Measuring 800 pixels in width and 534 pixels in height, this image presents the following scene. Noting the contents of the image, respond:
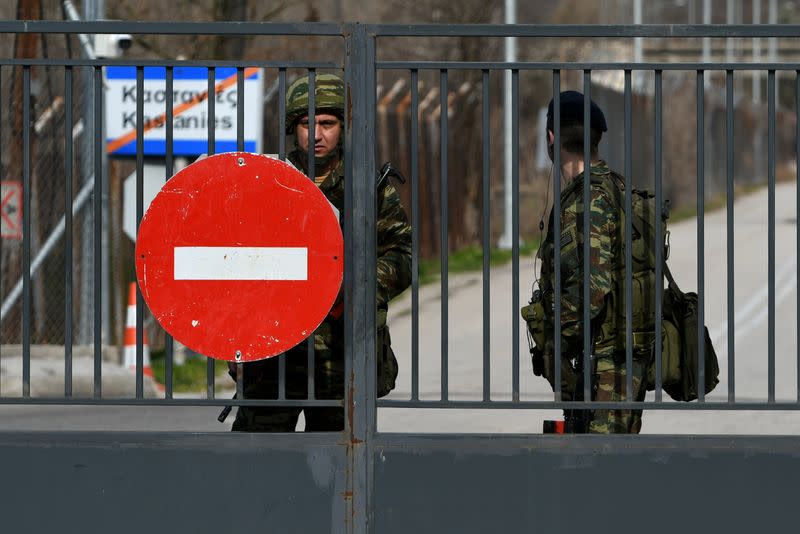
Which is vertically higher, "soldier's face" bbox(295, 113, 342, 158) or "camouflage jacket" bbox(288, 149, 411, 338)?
"soldier's face" bbox(295, 113, 342, 158)

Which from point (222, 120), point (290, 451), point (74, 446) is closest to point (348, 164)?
point (290, 451)

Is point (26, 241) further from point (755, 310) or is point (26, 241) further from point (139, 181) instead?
point (755, 310)

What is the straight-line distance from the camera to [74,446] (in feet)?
14.1

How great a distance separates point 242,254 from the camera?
429 cm

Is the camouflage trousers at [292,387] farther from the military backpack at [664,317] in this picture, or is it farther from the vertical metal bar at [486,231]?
the military backpack at [664,317]

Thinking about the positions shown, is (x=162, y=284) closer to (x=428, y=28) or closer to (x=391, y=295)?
(x=391, y=295)

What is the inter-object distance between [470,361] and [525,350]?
4.04 feet

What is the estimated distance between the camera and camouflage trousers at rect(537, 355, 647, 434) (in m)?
4.68

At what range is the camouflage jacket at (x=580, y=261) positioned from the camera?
459 centimetres

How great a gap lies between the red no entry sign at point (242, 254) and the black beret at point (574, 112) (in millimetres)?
949

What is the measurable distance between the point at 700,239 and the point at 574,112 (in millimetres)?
671

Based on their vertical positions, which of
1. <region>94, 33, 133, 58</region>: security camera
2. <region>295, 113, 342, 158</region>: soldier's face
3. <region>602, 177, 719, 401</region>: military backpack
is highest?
<region>94, 33, 133, 58</region>: security camera

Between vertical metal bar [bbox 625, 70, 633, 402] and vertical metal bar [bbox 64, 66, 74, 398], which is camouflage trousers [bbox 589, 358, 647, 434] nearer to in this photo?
vertical metal bar [bbox 625, 70, 633, 402]

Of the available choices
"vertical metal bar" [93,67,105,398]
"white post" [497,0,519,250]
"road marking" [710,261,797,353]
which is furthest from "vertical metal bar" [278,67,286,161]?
"white post" [497,0,519,250]
